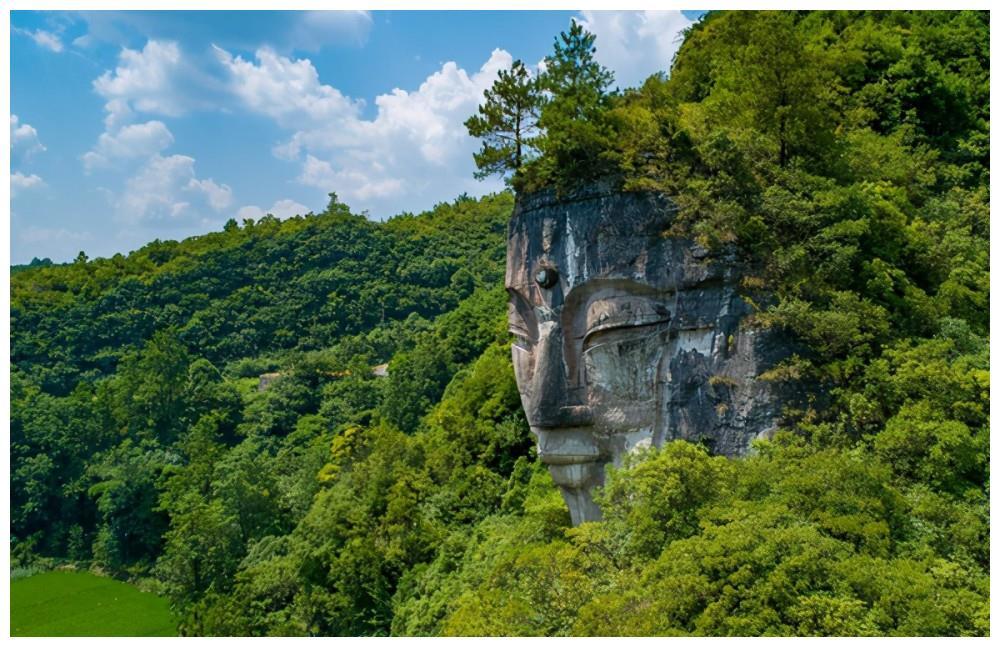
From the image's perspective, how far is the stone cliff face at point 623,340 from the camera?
14109mm

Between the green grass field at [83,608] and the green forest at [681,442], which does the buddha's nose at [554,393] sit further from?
the green grass field at [83,608]

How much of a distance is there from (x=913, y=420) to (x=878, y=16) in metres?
18.4

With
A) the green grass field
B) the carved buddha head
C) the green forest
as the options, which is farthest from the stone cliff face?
the green grass field

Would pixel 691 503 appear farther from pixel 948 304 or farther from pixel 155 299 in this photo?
pixel 155 299

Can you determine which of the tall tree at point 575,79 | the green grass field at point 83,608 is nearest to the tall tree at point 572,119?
the tall tree at point 575,79

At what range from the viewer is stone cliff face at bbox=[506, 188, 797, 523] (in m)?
14.1

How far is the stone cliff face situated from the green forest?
550 millimetres

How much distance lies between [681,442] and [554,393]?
4.42 m

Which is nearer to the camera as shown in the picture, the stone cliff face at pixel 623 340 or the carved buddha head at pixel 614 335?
the stone cliff face at pixel 623 340

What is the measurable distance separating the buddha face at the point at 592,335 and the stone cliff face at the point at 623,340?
0.07ft

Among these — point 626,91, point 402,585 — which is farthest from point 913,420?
point 402,585

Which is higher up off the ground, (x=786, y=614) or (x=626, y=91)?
(x=626, y=91)

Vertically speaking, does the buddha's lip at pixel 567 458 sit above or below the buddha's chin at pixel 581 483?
above

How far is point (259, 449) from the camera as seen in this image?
43656 millimetres
